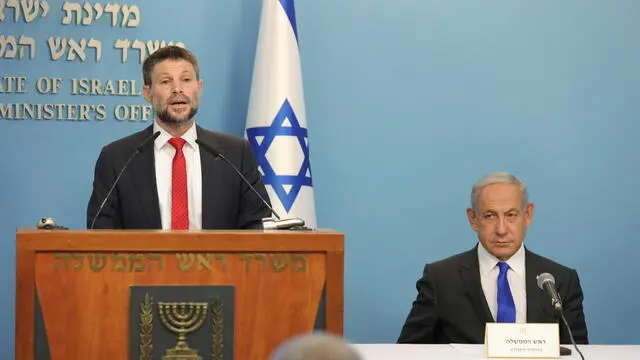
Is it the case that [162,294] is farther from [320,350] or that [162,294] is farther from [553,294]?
[320,350]

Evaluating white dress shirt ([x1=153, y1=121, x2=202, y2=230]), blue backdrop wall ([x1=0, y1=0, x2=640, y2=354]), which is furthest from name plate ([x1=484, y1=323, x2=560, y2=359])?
blue backdrop wall ([x1=0, y1=0, x2=640, y2=354])

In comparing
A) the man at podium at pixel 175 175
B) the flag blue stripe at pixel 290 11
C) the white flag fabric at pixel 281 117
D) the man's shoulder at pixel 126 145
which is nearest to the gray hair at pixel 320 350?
the man at podium at pixel 175 175

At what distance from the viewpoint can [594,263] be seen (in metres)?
5.88

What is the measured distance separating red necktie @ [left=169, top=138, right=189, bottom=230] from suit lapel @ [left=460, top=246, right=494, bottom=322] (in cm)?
125

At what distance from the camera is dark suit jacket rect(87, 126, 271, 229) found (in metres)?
3.50

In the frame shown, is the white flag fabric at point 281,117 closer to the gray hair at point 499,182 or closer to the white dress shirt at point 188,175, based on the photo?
the gray hair at point 499,182

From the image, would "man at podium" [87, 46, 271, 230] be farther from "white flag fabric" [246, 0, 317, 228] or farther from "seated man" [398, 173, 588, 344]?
"white flag fabric" [246, 0, 317, 228]

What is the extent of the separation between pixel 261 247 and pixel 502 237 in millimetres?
1812

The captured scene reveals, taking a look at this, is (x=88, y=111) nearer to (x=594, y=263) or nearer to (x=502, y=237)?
(x=502, y=237)

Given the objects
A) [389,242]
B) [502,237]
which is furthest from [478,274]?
[389,242]

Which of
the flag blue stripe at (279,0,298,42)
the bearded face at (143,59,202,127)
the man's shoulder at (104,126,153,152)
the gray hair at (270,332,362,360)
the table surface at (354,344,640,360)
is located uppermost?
the flag blue stripe at (279,0,298,42)

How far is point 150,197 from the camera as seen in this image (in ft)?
11.6

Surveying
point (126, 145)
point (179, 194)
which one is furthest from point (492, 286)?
point (126, 145)

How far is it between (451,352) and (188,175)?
3.68 ft
